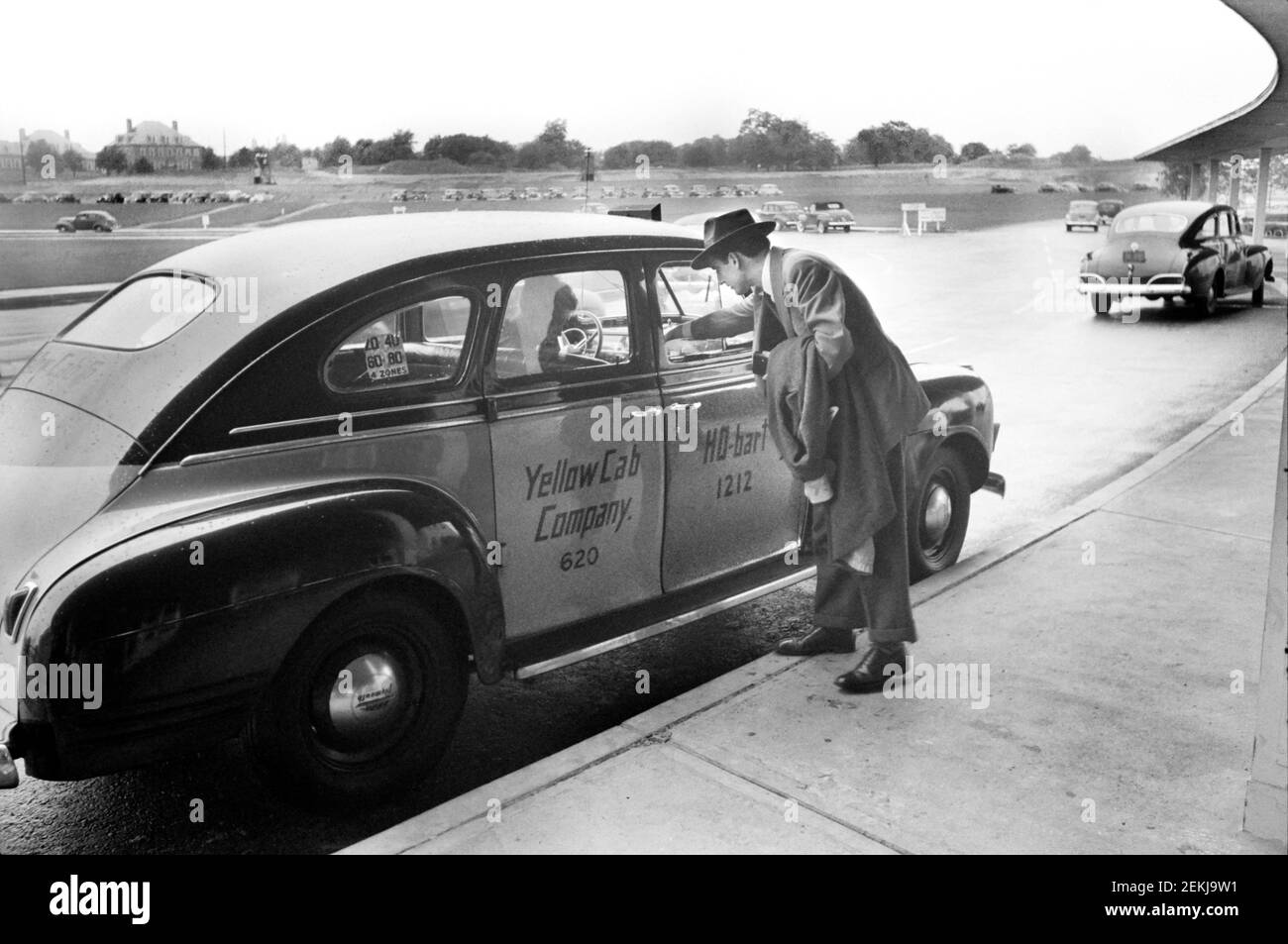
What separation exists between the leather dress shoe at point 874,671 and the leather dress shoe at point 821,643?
294 mm

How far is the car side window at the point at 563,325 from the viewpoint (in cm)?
399

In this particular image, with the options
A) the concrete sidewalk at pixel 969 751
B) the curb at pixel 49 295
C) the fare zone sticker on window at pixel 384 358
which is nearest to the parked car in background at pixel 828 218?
the curb at pixel 49 295

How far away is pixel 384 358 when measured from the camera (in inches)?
146

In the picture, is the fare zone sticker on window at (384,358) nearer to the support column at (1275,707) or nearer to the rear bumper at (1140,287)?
the support column at (1275,707)

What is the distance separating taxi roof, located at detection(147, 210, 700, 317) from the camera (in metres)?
3.62

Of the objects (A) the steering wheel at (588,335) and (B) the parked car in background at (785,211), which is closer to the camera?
(A) the steering wheel at (588,335)

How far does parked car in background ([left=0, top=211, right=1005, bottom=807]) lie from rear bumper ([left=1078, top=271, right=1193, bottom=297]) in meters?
15.4

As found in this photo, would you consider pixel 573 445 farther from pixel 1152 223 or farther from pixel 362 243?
pixel 1152 223

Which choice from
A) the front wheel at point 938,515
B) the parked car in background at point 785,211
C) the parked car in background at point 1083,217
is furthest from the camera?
the parked car in background at point 1083,217

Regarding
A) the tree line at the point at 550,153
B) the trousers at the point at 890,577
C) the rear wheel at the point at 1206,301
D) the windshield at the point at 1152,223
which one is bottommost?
the trousers at the point at 890,577

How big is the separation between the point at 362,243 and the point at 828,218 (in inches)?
560

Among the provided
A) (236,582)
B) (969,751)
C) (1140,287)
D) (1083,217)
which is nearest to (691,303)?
(969,751)

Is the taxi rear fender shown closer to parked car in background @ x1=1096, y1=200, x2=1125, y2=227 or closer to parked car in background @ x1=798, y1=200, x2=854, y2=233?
parked car in background @ x1=798, y1=200, x2=854, y2=233

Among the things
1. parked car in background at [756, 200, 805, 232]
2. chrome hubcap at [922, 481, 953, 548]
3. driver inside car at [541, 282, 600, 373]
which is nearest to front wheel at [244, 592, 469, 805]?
driver inside car at [541, 282, 600, 373]
